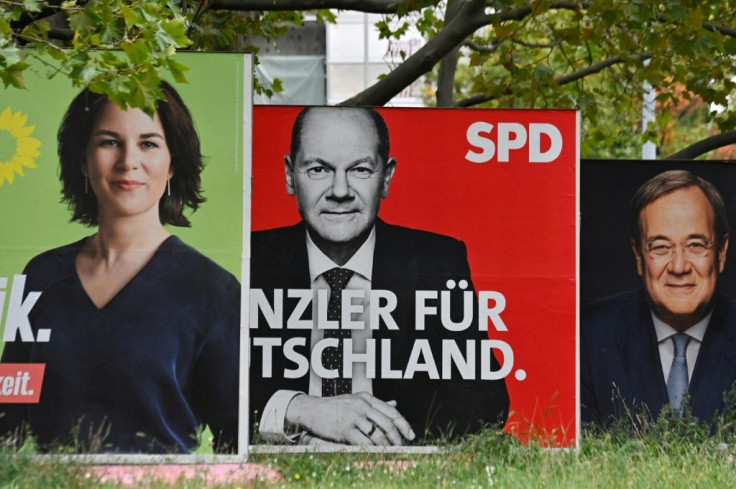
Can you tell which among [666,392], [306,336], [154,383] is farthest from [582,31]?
[154,383]

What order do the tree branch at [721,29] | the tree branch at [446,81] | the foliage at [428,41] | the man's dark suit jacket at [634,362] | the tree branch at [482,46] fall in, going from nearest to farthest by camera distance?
the foliage at [428,41] → the man's dark suit jacket at [634,362] → the tree branch at [721,29] → the tree branch at [482,46] → the tree branch at [446,81]

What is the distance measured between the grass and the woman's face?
1.77 meters

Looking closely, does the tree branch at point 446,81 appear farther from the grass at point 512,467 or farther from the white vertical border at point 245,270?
the white vertical border at point 245,270

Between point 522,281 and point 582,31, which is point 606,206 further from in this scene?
point 582,31

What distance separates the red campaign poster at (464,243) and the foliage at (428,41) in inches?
53.6

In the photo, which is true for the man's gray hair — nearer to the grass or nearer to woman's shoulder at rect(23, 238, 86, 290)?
the grass

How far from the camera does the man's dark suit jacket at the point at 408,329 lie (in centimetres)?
864

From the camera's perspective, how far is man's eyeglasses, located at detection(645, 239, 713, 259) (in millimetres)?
9297

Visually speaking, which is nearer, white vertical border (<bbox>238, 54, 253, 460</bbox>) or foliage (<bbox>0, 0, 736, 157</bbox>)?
foliage (<bbox>0, 0, 736, 157</bbox>)

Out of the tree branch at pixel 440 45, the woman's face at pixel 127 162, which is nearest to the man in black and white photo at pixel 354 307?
the woman's face at pixel 127 162

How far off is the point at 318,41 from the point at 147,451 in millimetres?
22293

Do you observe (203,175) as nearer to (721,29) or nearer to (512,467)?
(512,467)

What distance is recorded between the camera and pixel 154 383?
26.1 ft

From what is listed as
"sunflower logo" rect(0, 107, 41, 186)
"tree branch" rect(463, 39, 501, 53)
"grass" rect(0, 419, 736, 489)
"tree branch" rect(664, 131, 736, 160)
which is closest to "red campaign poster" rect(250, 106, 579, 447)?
"grass" rect(0, 419, 736, 489)
